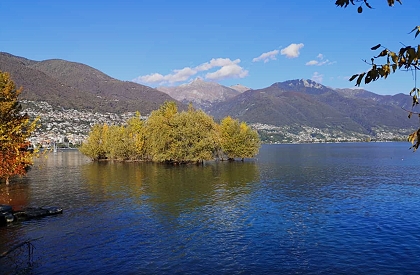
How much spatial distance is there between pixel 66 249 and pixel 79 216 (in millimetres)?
13021

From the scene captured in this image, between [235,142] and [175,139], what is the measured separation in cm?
2900

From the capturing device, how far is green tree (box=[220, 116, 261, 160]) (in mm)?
A: 135875

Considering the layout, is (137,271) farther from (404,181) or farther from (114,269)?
(404,181)

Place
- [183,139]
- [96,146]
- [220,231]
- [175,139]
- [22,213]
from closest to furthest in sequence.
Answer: [220,231], [22,213], [183,139], [175,139], [96,146]

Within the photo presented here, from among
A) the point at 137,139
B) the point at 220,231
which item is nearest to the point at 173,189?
the point at 220,231

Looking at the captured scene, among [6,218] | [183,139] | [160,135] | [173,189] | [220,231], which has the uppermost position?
[160,135]

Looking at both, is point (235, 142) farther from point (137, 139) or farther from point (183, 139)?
point (137, 139)

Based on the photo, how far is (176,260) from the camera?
27.8 metres

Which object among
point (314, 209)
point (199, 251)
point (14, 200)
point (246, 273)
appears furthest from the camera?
point (14, 200)

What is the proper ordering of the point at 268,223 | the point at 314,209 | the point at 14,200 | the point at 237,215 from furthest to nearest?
the point at 14,200, the point at 314,209, the point at 237,215, the point at 268,223

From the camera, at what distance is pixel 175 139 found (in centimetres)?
11850

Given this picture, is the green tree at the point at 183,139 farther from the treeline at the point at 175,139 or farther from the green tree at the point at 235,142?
the green tree at the point at 235,142

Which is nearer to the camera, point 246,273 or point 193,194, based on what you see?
point 246,273

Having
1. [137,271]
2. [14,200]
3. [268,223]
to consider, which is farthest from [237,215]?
[14,200]
